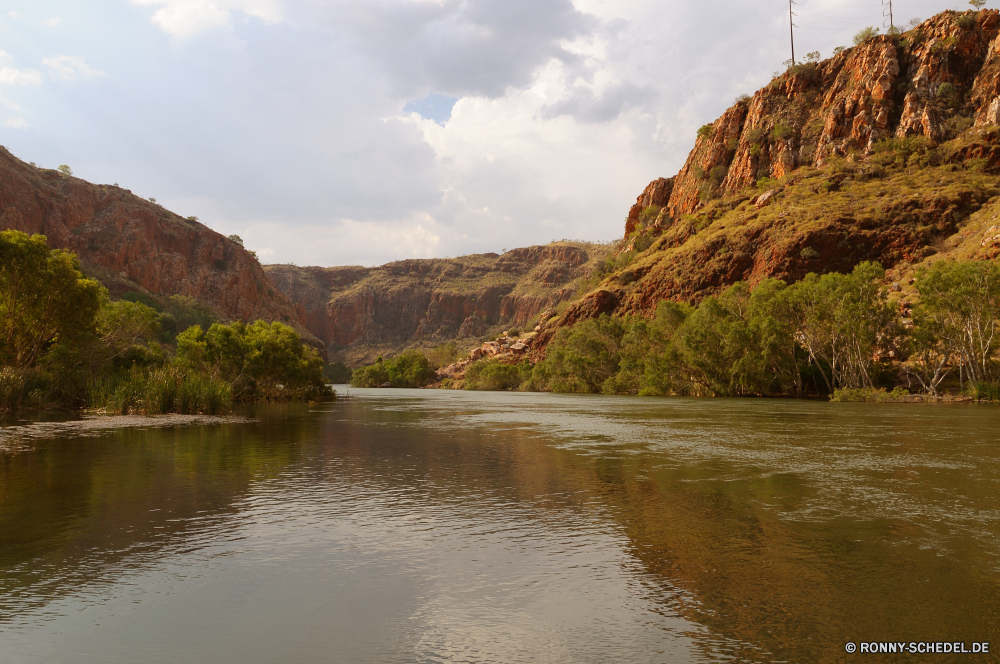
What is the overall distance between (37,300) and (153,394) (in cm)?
665

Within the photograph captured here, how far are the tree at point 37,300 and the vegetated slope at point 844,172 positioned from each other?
73518mm

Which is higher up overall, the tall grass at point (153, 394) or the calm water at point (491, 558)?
the tall grass at point (153, 394)

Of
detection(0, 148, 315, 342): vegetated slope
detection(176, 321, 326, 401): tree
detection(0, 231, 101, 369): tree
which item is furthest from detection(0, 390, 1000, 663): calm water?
detection(0, 148, 315, 342): vegetated slope

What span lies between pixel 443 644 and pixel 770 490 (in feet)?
26.5

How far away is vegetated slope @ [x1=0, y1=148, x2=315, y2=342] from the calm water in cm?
11749

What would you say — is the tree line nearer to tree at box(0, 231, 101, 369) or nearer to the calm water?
tree at box(0, 231, 101, 369)

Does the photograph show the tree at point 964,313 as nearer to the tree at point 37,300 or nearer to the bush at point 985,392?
the bush at point 985,392

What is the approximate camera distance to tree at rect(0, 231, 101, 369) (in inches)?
1104

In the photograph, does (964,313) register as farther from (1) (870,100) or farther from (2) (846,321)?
(1) (870,100)

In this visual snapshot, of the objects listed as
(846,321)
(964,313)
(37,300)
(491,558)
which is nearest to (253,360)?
(37,300)

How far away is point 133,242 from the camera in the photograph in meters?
139

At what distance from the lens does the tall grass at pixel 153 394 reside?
29234mm

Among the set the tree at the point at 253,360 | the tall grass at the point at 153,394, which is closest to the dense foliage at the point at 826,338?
the tree at the point at 253,360

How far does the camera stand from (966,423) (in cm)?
2559
